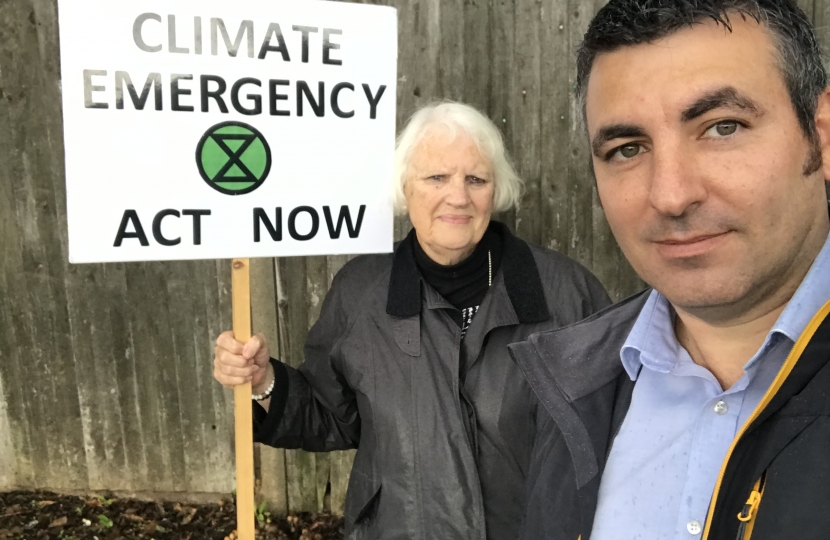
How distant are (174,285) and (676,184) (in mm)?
2576

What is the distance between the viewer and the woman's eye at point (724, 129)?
963 millimetres

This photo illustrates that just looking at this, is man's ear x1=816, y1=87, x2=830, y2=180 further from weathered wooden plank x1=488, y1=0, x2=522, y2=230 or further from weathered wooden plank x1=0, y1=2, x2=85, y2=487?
weathered wooden plank x1=0, y1=2, x2=85, y2=487

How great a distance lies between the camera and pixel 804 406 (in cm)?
87

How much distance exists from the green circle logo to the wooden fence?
3.94ft

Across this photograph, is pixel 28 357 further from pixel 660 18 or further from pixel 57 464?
pixel 660 18

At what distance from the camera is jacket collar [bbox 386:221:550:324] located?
186 cm

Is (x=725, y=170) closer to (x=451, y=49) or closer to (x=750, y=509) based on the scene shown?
(x=750, y=509)

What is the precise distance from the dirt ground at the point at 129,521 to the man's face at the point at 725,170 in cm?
267

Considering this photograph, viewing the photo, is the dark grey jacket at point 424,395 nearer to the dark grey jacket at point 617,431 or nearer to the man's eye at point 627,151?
the dark grey jacket at point 617,431

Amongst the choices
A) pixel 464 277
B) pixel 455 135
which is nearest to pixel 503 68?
pixel 455 135

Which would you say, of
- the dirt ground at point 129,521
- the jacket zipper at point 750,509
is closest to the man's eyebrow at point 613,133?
the jacket zipper at point 750,509

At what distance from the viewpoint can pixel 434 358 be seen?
185 centimetres

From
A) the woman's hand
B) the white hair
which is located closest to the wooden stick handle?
the woman's hand

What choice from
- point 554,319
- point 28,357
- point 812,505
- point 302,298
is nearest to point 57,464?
point 28,357
